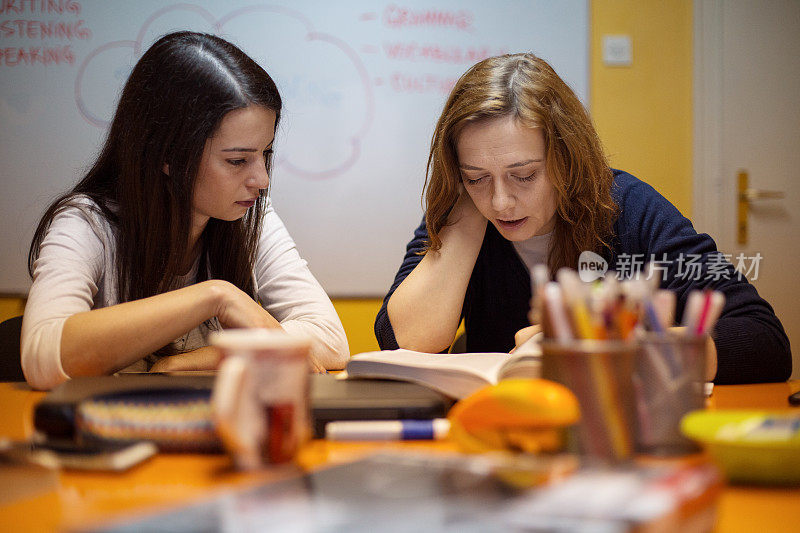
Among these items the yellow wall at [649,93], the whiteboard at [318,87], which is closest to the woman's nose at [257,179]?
the whiteboard at [318,87]

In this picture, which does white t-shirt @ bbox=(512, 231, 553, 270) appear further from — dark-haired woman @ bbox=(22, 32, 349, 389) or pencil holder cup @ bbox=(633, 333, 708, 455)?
pencil holder cup @ bbox=(633, 333, 708, 455)

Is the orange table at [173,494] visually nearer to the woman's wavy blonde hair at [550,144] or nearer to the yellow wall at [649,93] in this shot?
the woman's wavy blonde hair at [550,144]

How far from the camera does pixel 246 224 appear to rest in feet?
4.85

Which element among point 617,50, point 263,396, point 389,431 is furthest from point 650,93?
point 263,396

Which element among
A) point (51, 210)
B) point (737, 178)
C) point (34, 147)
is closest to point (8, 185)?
point (34, 147)

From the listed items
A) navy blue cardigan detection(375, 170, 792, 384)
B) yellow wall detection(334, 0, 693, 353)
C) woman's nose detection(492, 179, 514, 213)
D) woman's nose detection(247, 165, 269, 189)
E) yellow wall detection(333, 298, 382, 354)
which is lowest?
yellow wall detection(333, 298, 382, 354)

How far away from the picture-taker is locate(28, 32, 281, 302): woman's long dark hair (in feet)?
4.16

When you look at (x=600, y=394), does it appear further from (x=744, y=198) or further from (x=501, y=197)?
(x=744, y=198)

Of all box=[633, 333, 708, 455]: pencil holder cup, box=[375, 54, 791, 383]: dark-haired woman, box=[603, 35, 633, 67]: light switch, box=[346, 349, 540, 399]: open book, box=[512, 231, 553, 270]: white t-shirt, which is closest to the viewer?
box=[633, 333, 708, 455]: pencil holder cup

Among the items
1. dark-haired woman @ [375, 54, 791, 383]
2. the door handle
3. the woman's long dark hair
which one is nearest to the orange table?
dark-haired woman @ [375, 54, 791, 383]

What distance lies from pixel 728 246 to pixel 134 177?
88.0 inches

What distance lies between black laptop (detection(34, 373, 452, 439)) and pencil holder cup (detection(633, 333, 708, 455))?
20 cm

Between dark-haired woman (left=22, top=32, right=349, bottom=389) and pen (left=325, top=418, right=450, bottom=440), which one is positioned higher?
dark-haired woman (left=22, top=32, right=349, bottom=389)

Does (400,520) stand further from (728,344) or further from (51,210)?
(51,210)
